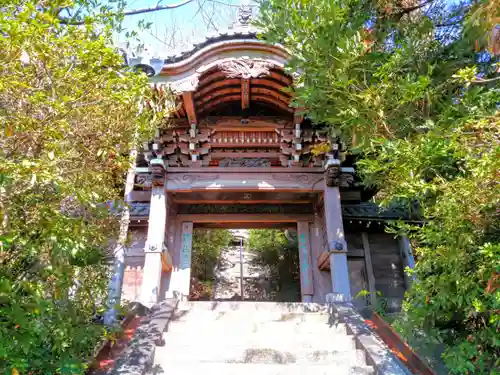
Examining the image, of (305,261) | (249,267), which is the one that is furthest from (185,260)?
(249,267)

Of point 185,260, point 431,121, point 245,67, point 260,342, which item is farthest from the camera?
point 185,260

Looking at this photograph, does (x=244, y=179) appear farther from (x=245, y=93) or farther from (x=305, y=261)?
(x=305, y=261)

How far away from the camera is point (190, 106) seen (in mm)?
6238

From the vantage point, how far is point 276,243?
13.3 m

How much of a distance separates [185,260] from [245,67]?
11.9 ft

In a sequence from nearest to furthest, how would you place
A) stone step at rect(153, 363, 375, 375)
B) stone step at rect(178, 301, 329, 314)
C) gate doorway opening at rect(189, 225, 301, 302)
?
stone step at rect(153, 363, 375, 375), stone step at rect(178, 301, 329, 314), gate doorway opening at rect(189, 225, 301, 302)

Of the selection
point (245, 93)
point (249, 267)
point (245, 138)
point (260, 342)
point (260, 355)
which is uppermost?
point (245, 93)

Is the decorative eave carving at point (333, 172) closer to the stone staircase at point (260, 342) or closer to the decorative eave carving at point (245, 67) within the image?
the decorative eave carving at point (245, 67)

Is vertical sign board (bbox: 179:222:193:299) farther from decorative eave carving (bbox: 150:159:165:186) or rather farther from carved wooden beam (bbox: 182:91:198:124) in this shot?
carved wooden beam (bbox: 182:91:198:124)

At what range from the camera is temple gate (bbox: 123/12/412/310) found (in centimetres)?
600

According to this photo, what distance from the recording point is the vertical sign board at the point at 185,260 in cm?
687

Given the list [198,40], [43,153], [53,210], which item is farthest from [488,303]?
[198,40]

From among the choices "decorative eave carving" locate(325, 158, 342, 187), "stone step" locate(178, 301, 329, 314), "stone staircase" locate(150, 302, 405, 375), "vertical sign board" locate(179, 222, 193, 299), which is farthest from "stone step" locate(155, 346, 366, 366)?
"decorative eave carving" locate(325, 158, 342, 187)

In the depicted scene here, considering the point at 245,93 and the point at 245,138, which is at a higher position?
the point at 245,93
